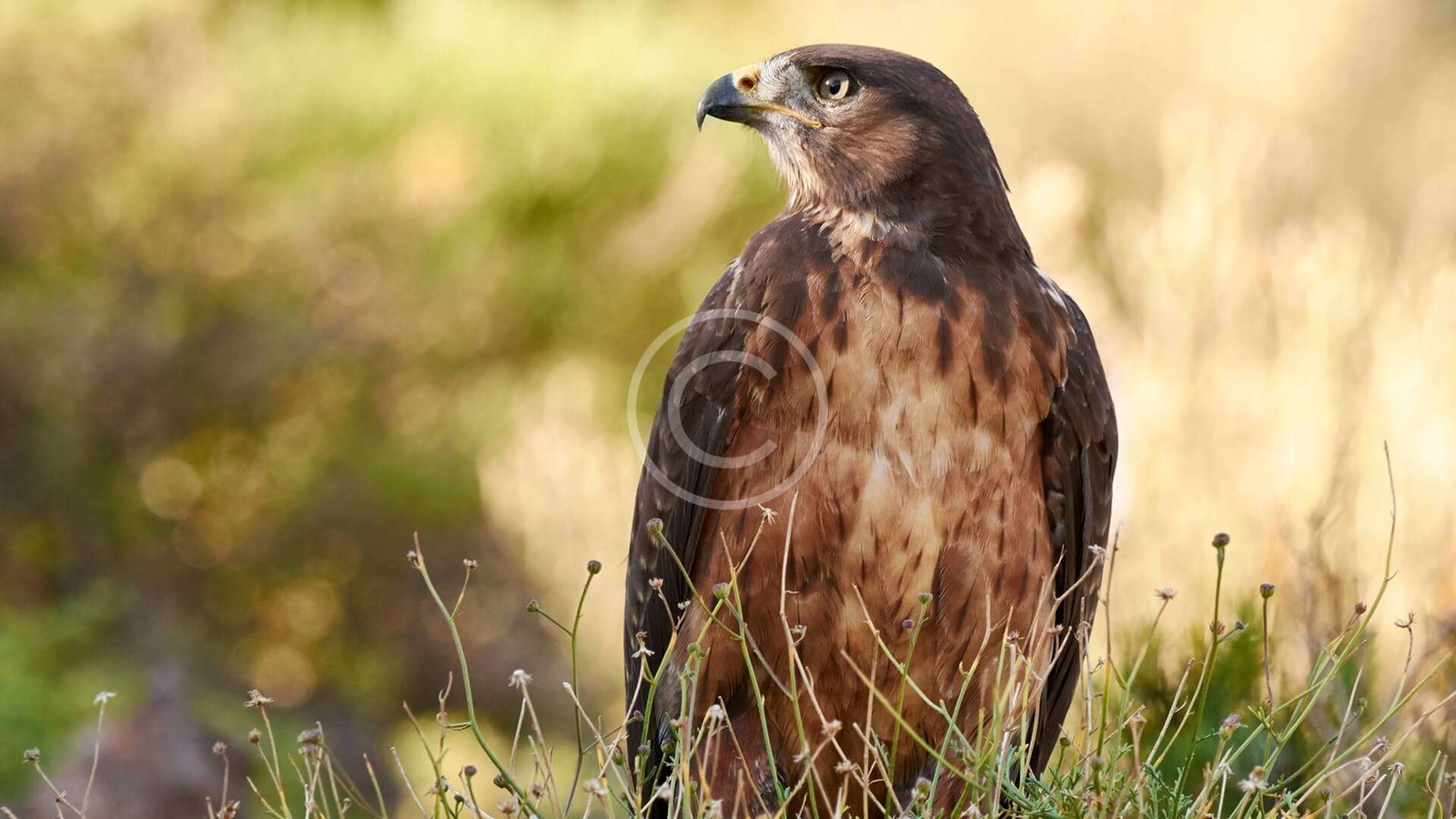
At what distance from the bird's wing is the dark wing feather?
657mm

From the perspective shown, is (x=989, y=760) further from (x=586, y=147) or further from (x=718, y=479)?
(x=586, y=147)

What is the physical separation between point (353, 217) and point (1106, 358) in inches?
166

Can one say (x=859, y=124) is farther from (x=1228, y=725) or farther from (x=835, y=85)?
(x=1228, y=725)

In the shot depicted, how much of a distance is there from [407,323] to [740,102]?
240 inches

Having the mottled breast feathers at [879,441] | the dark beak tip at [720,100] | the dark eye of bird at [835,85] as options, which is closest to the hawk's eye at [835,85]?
the dark eye of bird at [835,85]

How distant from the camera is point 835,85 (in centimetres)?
368

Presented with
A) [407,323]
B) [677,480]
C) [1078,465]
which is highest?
[1078,465]

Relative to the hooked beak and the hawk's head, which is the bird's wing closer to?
the hawk's head

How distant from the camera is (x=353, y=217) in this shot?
9.45 meters

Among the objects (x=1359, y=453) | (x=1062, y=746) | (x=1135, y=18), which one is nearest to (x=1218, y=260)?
(x=1359, y=453)

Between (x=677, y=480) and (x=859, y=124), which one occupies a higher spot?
(x=859, y=124)

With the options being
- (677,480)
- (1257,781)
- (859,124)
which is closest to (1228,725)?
(1257,781)

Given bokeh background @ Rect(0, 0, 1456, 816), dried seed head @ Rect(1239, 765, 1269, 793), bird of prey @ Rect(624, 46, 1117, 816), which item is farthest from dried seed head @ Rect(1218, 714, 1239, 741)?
bokeh background @ Rect(0, 0, 1456, 816)

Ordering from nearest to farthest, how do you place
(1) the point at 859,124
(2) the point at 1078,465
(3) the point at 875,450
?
(3) the point at 875,450 → (2) the point at 1078,465 → (1) the point at 859,124
